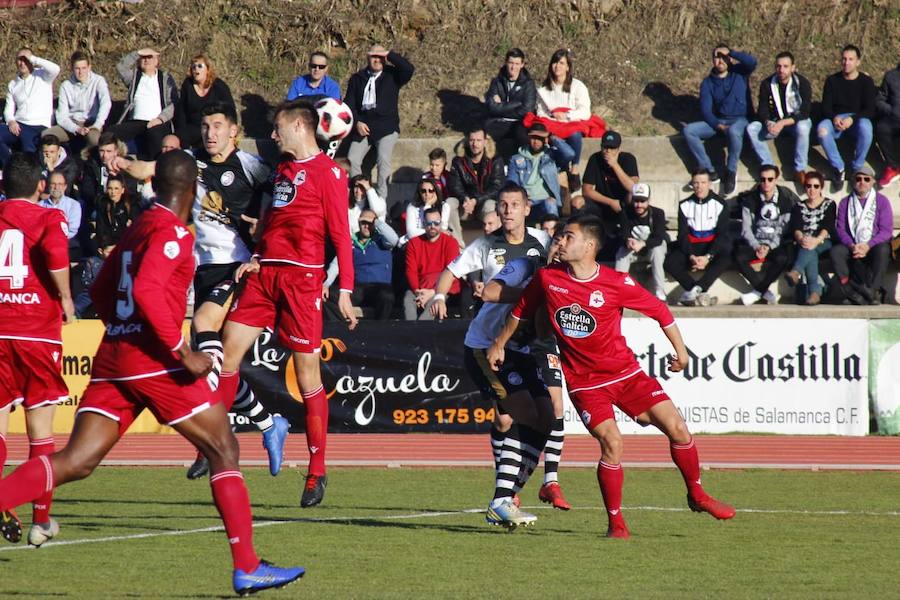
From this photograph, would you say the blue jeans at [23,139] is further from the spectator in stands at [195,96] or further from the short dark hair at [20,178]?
the short dark hair at [20,178]

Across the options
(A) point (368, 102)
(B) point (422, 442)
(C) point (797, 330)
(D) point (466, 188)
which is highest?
(A) point (368, 102)

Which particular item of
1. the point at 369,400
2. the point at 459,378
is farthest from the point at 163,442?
the point at 459,378

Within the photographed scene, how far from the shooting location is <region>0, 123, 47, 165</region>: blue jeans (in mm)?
19391

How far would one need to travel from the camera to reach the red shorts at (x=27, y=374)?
26.1ft

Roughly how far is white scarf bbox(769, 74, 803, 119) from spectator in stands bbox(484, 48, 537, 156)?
347 centimetres

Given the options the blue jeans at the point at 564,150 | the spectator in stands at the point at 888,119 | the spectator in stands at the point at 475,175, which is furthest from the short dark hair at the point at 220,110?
the spectator in stands at the point at 888,119

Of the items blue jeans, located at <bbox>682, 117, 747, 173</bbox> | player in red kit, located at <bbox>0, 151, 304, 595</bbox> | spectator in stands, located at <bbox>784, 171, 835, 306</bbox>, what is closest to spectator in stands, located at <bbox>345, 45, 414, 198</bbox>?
blue jeans, located at <bbox>682, 117, 747, 173</bbox>

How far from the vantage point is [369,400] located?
15.9m

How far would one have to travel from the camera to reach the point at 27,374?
316 inches

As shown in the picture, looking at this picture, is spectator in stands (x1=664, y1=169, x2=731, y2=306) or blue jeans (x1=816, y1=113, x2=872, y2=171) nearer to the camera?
spectator in stands (x1=664, y1=169, x2=731, y2=306)

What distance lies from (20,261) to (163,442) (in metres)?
7.50

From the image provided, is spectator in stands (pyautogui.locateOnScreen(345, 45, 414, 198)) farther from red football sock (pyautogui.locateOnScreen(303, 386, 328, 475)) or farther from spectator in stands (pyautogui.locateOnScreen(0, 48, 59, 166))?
red football sock (pyautogui.locateOnScreen(303, 386, 328, 475))

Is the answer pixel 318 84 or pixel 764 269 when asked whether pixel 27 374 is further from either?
pixel 764 269

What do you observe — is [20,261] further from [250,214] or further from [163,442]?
[163,442]
